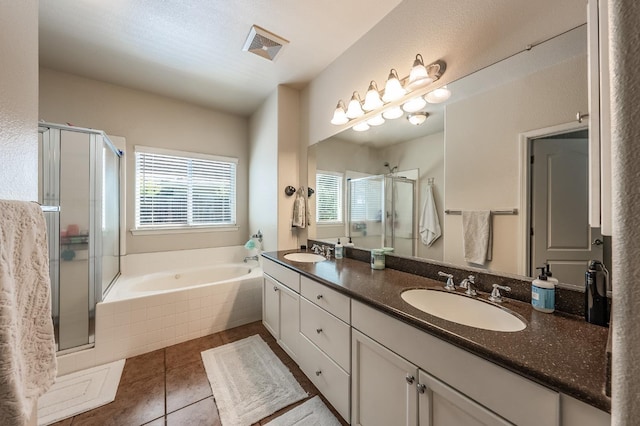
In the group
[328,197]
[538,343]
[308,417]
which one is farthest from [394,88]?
[308,417]

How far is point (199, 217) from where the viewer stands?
10.8ft

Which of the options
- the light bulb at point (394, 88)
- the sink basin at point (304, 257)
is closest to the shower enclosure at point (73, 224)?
the sink basin at point (304, 257)

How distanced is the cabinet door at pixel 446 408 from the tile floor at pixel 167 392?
2.40ft

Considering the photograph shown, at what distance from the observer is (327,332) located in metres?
1.46

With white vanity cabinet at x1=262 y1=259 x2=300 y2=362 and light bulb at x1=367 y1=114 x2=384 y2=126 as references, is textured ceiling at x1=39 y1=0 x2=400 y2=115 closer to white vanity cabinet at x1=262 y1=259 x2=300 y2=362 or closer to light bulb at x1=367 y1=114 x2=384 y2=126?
light bulb at x1=367 y1=114 x2=384 y2=126

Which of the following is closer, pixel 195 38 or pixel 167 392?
pixel 167 392

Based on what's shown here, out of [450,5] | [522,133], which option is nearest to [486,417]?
[522,133]

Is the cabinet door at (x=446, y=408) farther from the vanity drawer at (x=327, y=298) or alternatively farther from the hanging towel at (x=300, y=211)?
the hanging towel at (x=300, y=211)

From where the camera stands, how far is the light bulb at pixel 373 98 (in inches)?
69.9

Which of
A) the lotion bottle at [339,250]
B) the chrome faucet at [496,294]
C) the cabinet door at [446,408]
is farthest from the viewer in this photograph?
the lotion bottle at [339,250]

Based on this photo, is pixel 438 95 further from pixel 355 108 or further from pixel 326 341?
pixel 326 341

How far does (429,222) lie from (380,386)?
949 mm

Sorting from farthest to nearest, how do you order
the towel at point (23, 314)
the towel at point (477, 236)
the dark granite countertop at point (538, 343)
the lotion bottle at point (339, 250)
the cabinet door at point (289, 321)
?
the lotion bottle at point (339, 250)
the cabinet door at point (289, 321)
the towel at point (477, 236)
the dark granite countertop at point (538, 343)
the towel at point (23, 314)

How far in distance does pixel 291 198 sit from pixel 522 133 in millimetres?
2086
